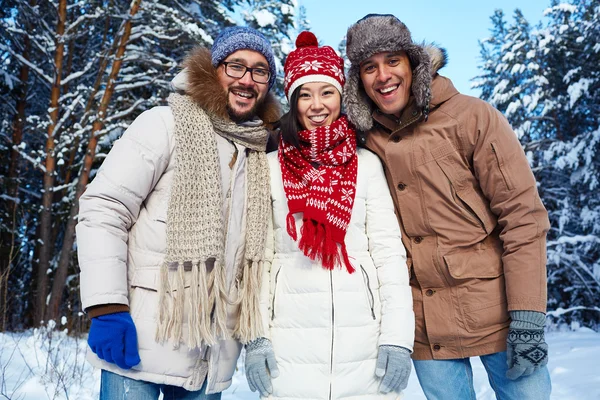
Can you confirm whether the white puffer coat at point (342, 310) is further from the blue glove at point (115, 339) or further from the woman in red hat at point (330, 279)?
the blue glove at point (115, 339)

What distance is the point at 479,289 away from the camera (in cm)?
238

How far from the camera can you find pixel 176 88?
2.52 metres

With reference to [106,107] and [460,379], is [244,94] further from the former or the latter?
[106,107]

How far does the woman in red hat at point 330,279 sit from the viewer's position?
2.27 metres

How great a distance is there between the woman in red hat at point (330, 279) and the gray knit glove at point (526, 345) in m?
0.46

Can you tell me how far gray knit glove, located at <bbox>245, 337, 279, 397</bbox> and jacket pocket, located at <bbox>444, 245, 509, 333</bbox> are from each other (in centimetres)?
97

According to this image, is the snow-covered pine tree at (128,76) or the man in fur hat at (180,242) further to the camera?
the snow-covered pine tree at (128,76)

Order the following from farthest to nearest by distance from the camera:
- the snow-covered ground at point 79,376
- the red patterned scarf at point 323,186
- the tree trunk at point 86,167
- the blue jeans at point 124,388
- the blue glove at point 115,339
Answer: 1. the tree trunk at point 86,167
2. the snow-covered ground at point 79,376
3. the red patterned scarf at point 323,186
4. the blue jeans at point 124,388
5. the blue glove at point 115,339

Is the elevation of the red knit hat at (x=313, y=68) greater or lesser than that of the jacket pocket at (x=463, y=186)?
greater

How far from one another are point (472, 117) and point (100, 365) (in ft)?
6.83

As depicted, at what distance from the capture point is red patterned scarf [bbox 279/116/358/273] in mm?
2352

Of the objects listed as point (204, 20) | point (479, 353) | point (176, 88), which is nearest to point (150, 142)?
point (176, 88)

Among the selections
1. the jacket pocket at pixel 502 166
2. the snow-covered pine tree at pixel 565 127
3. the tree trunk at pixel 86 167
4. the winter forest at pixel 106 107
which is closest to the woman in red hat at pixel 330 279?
the jacket pocket at pixel 502 166

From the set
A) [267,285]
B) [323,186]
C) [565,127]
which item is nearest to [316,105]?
[323,186]
